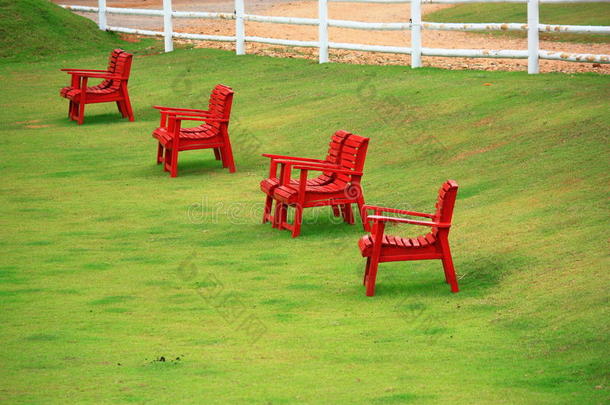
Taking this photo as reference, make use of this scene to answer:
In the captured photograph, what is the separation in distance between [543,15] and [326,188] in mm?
23018

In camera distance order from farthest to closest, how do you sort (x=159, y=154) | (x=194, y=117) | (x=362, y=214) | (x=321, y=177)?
(x=159, y=154) → (x=194, y=117) → (x=321, y=177) → (x=362, y=214)

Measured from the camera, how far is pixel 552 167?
12203mm

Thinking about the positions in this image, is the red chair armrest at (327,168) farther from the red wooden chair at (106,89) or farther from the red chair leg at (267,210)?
the red wooden chair at (106,89)

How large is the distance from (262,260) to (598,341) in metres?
3.91

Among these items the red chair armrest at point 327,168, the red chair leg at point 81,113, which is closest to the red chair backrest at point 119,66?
the red chair leg at point 81,113

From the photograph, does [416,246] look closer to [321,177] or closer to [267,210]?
[321,177]

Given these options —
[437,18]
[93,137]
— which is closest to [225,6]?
[437,18]

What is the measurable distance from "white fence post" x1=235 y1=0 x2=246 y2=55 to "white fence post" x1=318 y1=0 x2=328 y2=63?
99.3 inches

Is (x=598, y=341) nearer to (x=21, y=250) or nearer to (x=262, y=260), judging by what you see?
(x=262, y=260)

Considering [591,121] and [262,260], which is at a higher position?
[591,121]

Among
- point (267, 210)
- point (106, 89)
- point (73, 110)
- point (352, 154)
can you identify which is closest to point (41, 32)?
point (73, 110)

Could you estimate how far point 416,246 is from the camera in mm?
9102

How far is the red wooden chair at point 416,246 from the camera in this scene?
8922mm

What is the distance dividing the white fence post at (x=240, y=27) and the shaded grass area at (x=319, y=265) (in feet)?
18.4
